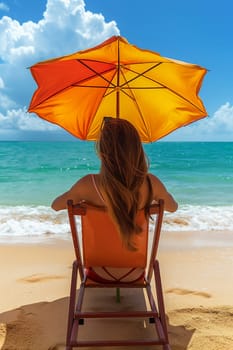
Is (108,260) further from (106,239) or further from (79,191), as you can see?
(79,191)

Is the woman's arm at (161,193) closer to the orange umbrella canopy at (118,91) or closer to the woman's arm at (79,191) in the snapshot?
the woman's arm at (79,191)

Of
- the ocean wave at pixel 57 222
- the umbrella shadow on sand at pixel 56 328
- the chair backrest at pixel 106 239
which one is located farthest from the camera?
the ocean wave at pixel 57 222

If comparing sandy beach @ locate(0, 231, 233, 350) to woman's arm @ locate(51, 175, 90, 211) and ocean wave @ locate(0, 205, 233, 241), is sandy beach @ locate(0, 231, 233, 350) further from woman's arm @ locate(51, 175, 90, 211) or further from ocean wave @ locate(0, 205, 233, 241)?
woman's arm @ locate(51, 175, 90, 211)

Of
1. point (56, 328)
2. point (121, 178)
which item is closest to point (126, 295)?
point (56, 328)

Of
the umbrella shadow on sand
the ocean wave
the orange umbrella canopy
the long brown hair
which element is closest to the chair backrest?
the long brown hair

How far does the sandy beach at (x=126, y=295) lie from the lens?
2.54m

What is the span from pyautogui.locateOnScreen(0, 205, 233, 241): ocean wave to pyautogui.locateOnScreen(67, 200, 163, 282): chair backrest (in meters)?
3.21

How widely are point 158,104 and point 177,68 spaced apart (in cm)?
64

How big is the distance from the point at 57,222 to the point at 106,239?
14.3 feet

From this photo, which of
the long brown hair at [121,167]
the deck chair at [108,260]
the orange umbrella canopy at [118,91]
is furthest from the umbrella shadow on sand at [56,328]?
the orange umbrella canopy at [118,91]

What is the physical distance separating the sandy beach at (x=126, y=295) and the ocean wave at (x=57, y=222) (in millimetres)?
725

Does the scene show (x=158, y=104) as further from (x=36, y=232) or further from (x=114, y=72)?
(x=36, y=232)

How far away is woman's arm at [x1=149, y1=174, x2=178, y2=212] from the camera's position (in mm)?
2338

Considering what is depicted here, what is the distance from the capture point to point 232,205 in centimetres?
948
